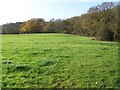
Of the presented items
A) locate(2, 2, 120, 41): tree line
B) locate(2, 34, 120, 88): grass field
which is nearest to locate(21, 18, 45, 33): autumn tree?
locate(2, 2, 120, 41): tree line

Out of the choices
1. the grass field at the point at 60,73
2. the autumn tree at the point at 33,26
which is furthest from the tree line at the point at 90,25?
the grass field at the point at 60,73

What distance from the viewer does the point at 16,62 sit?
15.0m

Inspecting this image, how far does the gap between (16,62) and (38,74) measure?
2.81 metres

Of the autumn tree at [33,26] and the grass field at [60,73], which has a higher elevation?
the autumn tree at [33,26]

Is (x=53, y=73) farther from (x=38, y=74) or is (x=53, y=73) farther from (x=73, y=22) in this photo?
(x=73, y=22)

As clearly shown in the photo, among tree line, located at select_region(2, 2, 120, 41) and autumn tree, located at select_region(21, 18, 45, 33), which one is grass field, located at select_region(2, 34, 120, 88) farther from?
autumn tree, located at select_region(21, 18, 45, 33)

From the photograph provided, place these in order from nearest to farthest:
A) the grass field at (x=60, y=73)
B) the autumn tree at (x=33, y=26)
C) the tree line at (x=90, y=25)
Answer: the grass field at (x=60, y=73), the tree line at (x=90, y=25), the autumn tree at (x=33, y=26)

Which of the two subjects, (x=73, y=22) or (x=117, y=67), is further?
(x=73, y=22)

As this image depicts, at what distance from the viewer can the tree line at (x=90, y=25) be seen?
159ft

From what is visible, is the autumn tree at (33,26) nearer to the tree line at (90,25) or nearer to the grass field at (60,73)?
the tree line at (90,25)

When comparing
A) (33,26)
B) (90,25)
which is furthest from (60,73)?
(33,26)

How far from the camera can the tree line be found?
48.4 meters

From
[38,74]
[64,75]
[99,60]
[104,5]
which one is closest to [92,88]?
[64,75]

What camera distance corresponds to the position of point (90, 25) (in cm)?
5562
